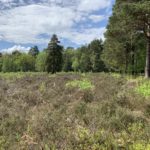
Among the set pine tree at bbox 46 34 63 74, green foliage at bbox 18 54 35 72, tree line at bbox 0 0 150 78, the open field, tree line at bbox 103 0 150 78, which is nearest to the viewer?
the open field

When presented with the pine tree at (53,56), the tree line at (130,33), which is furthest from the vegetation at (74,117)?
the pine tree at (53,56)

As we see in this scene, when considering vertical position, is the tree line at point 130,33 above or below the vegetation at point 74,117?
above

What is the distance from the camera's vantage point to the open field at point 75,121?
6391 mm

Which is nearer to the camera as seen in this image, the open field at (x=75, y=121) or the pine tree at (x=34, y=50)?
the open field at (x=75, y=121)

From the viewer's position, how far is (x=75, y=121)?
7.97 meters

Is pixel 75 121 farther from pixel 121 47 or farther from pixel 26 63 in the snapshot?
pixel 26 63

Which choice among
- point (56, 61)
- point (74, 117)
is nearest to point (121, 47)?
point (56, 61)

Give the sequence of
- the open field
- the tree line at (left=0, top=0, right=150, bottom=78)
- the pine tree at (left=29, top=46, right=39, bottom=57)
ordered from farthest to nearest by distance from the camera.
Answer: the pine tree at (left=29, top=46, right=39, bottom=57) → the tree line at (left=0, top=0, right=150, bottom=78) → the open field

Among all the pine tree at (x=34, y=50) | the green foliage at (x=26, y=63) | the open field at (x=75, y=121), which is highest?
the pine tree at (x=34, y=50)

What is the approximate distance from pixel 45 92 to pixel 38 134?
17.6 ft

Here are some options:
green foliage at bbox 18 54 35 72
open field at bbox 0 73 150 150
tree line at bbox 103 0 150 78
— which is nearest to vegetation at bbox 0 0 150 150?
open field at bbox 0 73 150 150

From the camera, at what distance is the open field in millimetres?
6391

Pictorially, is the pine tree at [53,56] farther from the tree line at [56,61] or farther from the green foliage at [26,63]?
the green foliage at [26,63]

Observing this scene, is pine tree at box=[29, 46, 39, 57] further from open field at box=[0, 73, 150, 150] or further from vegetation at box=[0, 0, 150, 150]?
open field at box=[0, 73, 150, 150]
